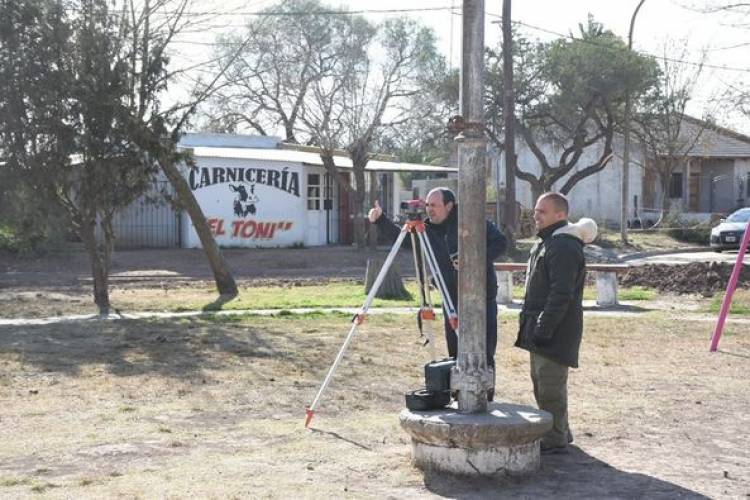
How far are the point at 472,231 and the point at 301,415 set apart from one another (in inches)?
98.9

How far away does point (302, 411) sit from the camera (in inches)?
327

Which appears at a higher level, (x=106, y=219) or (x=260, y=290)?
(x=106, y=219)

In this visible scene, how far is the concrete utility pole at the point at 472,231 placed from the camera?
6.28 metres

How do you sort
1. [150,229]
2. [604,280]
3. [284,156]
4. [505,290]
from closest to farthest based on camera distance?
[604,280] → [505,290] → [150,229] → [284,156]

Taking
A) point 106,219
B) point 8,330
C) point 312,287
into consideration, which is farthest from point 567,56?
point 8,330

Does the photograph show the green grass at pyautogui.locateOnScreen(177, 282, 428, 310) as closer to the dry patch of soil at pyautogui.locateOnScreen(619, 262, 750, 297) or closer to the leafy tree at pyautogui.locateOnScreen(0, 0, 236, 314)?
the leafy tree at pyautogui.locateOnScreen(0, 0, 236, 314)

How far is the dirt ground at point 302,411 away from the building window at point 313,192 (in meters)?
22.4

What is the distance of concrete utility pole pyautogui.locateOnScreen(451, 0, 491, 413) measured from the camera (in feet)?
20.6

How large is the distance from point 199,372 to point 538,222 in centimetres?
436

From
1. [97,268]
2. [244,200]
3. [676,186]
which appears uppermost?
[676,186]

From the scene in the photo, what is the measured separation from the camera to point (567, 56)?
40.8m

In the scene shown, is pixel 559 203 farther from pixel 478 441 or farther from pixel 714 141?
pixel 714 141

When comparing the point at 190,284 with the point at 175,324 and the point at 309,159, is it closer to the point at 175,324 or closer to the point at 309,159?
the point at 175,324

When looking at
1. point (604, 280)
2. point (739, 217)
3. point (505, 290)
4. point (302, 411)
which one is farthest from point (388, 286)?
point (739, 217)
